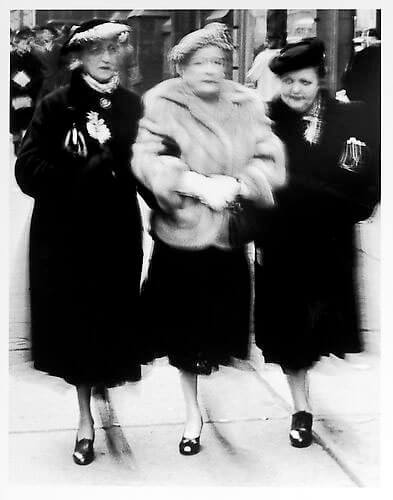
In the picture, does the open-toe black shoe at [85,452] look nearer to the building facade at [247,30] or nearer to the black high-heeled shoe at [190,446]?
the black high-heeled shoe at [190,446]

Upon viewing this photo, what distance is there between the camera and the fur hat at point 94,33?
3.29m

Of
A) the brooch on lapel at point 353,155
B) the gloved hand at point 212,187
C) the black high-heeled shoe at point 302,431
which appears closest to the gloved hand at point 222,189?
the gloved hand at point 212,187

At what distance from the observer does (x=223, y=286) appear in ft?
10.9

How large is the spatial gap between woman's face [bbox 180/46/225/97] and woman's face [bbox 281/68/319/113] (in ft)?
0.82

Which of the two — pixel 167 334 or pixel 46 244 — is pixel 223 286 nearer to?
pixel 167 334

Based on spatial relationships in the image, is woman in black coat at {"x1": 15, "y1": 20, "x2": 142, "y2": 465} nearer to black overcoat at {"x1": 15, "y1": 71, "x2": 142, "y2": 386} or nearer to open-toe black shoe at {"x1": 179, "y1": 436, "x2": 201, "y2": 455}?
black overcoat at {"x1": 15, "y1": 71, "x2": 142, "y2": 386}

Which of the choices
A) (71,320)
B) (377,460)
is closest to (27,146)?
(71,320)

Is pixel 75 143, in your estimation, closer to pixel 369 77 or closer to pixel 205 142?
pixel 205 142

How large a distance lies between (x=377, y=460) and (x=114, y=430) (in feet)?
3.38

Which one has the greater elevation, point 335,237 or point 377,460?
point 335,237

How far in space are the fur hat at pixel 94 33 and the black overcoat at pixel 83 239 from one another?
0.44ft

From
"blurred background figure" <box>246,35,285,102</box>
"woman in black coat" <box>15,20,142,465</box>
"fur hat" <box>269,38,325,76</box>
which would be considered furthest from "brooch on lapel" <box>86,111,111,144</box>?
"fur hat" <box>269,38,325,76</box>

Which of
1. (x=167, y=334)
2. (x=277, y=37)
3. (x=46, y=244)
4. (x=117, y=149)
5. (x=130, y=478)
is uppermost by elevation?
(x=277, y=37)

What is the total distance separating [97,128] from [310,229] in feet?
2.98
